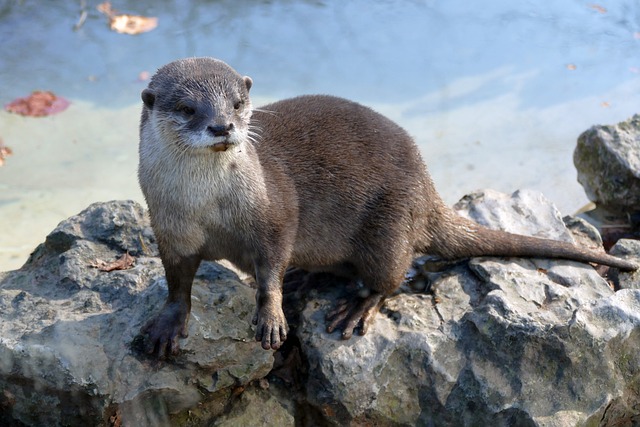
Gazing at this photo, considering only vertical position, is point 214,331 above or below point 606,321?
below

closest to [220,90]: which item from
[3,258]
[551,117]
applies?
[3,258]

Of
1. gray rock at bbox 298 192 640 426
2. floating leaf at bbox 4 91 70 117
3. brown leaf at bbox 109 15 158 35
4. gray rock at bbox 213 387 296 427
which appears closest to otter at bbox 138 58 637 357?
gray rock at bbox 298 192 640 426

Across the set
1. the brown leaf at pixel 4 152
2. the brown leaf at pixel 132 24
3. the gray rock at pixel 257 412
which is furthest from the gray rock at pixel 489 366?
the brown leaf at pixel 132 24

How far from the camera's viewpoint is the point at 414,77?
511cm

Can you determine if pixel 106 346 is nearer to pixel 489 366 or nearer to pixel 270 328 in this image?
pixel 270 328

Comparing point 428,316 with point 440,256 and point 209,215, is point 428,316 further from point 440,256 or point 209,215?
point 209,215

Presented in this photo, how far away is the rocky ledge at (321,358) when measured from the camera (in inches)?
86.9

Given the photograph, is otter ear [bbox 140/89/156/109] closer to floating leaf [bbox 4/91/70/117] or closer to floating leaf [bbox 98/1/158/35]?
floating leaf [bbox 4/91/70/117]

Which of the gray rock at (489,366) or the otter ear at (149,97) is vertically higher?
the otter ear at (149,97)

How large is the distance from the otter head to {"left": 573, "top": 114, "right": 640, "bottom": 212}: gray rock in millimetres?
1951

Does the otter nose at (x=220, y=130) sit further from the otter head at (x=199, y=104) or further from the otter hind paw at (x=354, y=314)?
the otter hind paw at (x=354, y=314)

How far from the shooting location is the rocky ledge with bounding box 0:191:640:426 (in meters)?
2.21

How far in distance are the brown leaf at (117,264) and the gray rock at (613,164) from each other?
2.10 meters

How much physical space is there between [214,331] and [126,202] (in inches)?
29.8
